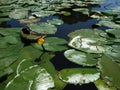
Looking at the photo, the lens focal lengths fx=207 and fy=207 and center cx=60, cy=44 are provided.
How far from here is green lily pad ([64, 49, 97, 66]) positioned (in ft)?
4.84

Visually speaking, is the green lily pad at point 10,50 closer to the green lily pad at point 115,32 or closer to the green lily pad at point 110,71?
the green lily pad at point 110,71

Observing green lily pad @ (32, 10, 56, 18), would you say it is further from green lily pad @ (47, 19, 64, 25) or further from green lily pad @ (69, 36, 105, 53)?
green lily pad @ (69, 36, 105, 53)

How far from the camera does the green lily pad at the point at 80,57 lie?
147 cm

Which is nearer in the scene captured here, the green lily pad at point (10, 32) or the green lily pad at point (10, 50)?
the green lily pad at point (10, 50)

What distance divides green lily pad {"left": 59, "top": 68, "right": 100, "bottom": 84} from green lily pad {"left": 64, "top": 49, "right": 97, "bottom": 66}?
0.30 feet

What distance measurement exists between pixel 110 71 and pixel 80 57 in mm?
266

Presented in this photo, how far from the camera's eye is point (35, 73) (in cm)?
135

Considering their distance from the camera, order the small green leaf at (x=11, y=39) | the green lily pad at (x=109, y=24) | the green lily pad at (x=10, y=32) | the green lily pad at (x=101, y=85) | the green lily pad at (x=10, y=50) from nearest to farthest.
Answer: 1. the green lily pad at (x=101, y=85)
2. the green lily pad at (x=10, y=50)
3. the small green leaf at (x=11, y=39)
4. the green lily pad at (x=10, y=32)
5. the green lily pad at (x=109, y=24)

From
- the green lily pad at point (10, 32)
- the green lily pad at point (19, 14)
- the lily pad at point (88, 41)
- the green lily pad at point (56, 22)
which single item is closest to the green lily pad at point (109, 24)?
the lily pad at point (88, 41)

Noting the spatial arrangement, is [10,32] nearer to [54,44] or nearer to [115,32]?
[54,44]

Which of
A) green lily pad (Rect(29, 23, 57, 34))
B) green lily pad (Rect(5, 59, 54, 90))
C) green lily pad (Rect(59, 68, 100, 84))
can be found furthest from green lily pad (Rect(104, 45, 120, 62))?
green lily pad (Rect(29, 23, 57, 34))

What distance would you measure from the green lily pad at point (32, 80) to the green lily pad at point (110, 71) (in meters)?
0.35

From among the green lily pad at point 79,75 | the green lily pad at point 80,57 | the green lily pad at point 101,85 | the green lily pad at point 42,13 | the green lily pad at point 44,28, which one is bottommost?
the green lily pad at point 101,85

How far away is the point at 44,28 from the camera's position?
7.08ft
